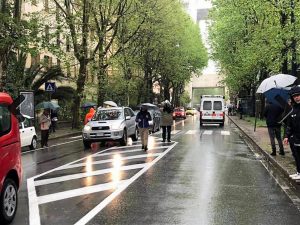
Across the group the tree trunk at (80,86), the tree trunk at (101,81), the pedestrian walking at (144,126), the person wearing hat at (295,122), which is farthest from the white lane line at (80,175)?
the tree trunk at (101,81)

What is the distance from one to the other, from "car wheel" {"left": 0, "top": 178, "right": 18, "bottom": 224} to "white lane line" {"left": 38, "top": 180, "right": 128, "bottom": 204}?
1172mm

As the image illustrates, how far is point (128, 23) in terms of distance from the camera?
121ft

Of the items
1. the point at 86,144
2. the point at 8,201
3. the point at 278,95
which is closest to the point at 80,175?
the point at 8,201

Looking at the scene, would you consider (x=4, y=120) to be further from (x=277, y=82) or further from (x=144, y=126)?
(x=144, y=126)

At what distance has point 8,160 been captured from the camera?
22.3 ft

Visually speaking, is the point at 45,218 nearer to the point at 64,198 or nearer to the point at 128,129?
the point at 64,198

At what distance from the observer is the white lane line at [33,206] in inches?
272

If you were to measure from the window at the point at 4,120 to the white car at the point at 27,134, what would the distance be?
10.9 meters

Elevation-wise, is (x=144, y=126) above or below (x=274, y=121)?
below

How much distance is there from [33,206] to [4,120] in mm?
1684

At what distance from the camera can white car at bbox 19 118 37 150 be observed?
17.9 meters

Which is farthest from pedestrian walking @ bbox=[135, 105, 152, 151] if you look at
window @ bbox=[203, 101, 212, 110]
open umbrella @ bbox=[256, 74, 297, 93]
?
window @ bbox=[203, 101, 212, 110]

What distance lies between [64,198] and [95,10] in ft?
79.2

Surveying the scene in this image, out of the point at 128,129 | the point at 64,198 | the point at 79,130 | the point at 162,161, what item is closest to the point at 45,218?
the point at 64,198
